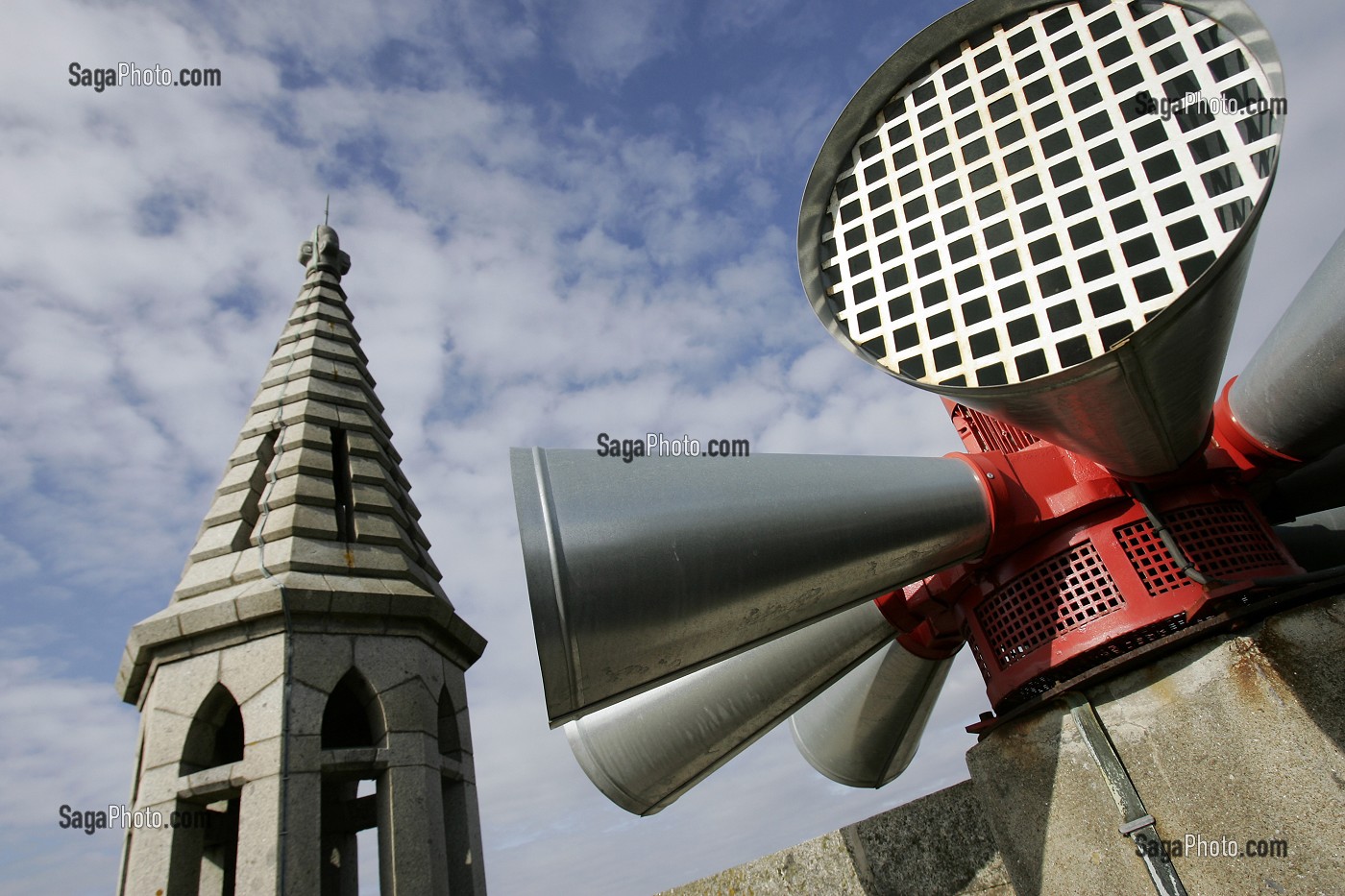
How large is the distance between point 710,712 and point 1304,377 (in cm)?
457

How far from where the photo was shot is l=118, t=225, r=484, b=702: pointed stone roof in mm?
7258

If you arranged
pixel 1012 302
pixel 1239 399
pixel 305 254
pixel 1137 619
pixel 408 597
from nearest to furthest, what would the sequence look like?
pixel 1012 302 → pixel 1137 619 → pixel 1239 399 → pixel 408 597 → pixel 305 254

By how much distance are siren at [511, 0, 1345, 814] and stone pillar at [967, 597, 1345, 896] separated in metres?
0.20

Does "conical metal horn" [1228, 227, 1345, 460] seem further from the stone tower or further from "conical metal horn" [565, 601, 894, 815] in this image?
the stone tower

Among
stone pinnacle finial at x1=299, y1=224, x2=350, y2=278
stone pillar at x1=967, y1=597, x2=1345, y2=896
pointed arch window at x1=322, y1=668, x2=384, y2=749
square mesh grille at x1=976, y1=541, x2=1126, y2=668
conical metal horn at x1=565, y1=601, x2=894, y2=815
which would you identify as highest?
stone pinnacle finial at x1=299, y1=224, x2=350, y2=278

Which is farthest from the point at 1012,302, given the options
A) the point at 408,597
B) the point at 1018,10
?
the point at 408,597

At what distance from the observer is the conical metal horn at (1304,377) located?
177 inches

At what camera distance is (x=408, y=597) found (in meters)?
7.79

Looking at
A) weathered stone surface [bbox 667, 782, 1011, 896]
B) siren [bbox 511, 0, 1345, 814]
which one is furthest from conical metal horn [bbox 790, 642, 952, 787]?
siren [bbox 511, 0, 1345, 814]

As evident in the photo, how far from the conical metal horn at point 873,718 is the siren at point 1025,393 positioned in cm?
173

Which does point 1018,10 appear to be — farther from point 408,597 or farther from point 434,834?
point 434,834

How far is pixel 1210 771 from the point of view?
4.55 meters

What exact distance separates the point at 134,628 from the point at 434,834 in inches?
117

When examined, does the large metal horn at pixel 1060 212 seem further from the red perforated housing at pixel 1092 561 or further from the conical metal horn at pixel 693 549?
the conical metal horn at pixel 693 549
